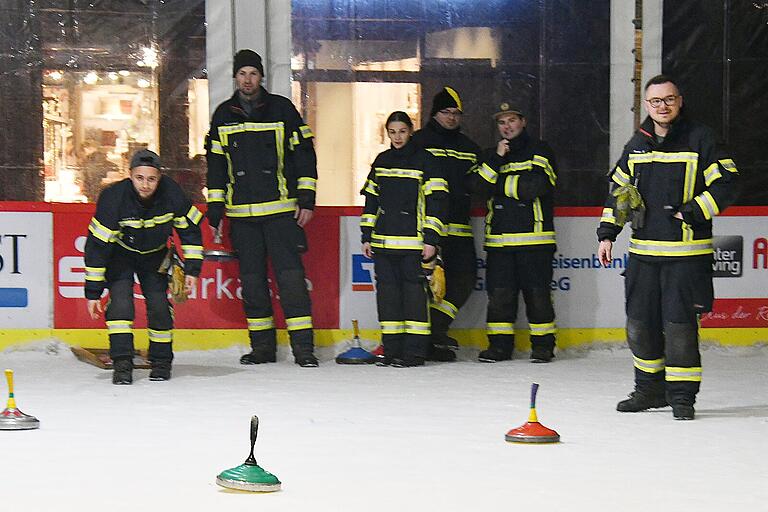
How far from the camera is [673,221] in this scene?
7938 millimetres

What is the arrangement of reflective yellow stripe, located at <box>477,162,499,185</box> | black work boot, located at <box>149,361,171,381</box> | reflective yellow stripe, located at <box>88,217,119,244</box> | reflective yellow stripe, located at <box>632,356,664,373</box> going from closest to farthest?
1. reflective yellow stripe, located at <box>632,356,664,373</box>
2. reflective yellow stripe, located at <box>88,217,119,244</box>
3. black work boot, located at <box>149,361,171,381</box>
4. reflective yellow stripe, located at <box>477,162,499,185</box>

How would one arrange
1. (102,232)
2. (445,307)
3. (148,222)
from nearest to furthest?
(102,232)
(148,222)
(445,307)

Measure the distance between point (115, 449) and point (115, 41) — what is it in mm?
5890

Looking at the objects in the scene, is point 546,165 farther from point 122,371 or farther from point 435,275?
point 122,371

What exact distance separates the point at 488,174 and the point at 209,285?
254 cm

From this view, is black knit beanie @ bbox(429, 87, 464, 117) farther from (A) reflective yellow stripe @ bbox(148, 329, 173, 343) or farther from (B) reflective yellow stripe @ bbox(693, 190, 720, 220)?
(B) reflective yellow stripe @ bbox(693, 190, 720, 220)

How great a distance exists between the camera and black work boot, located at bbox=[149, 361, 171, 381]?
9.81 meters

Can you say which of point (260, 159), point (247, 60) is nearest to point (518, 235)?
point (260, 159)

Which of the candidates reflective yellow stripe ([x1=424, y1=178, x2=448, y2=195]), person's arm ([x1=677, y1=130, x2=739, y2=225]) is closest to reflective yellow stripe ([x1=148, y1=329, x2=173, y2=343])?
reflective yellow stripe ([x1=424, y1=178, x2=448, y2=195])

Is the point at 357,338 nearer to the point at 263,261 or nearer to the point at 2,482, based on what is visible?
the point at 263,261

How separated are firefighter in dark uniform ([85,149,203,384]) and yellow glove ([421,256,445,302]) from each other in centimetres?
197

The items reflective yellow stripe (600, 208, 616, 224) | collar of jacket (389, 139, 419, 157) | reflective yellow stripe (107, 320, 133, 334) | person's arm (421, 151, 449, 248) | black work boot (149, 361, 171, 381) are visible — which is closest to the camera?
reflective yellow stripe (600, 208, 616, 224)

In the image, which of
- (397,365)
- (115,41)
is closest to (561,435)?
(397,365)

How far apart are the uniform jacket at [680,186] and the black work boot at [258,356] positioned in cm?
385
